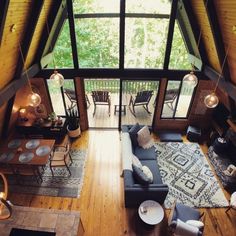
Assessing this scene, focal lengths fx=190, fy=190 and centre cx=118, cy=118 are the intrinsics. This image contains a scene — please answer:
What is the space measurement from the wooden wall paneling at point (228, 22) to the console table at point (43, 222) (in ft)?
14.7

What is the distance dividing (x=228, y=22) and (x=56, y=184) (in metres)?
5.43

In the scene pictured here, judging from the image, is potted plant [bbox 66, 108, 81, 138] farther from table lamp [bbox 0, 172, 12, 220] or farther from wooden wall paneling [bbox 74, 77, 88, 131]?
table lamp [bbox 0, 172, 12, 220]

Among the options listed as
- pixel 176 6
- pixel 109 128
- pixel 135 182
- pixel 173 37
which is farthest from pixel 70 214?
pixel 176 6

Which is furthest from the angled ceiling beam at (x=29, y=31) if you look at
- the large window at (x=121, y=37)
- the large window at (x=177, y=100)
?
the large window at (x=177, y=100)

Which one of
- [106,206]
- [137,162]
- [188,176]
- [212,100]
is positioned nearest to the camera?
[212,100]

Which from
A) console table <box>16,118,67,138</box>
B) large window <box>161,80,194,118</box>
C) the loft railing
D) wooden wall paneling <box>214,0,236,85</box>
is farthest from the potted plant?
wooden wall paneling <box>214,0,236,85</box>

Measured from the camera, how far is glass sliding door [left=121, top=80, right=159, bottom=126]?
7309 mm

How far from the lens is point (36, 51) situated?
5.13 m

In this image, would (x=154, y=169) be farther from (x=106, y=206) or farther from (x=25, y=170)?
(x=25, y=170)

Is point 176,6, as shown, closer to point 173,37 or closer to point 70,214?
point 173,37

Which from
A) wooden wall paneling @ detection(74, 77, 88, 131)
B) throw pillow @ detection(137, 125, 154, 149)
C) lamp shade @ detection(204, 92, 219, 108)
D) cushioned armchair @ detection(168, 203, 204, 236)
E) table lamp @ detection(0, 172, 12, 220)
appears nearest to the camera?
table lamp @ detection(0, 172, 12, 220)

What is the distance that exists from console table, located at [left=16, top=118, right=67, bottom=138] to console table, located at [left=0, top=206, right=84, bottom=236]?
2849 mm

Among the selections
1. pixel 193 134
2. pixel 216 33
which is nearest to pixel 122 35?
pixel 216 33

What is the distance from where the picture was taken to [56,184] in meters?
5.20
